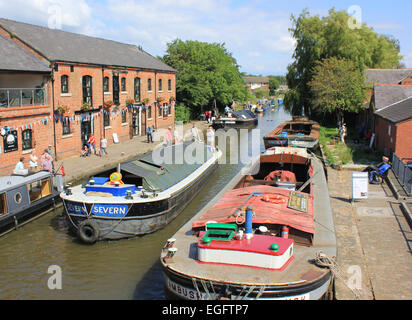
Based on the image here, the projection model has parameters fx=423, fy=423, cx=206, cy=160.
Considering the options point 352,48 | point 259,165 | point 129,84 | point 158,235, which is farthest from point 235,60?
point 158,235

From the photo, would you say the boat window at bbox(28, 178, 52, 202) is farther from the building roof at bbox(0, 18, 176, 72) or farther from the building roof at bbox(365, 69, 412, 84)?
the building roof at bbox(365, 69, 412, 84)

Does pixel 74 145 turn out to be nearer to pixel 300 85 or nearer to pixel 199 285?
pixel 199 285

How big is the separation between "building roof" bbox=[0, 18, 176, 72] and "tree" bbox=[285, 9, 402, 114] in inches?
596

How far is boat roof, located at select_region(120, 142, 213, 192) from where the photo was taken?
13.9 metres

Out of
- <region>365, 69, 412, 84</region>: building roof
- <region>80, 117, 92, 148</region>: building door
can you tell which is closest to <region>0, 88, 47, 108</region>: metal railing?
<region>80, 117, 92, 148</region>: building door

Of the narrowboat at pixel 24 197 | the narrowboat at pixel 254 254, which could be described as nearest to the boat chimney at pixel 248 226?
the narrowboat at pixel 254 254

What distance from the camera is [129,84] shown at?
32.7 m

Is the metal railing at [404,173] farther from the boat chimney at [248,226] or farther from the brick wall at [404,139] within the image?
the boat chimney at [248,226]

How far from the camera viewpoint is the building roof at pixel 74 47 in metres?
24.1

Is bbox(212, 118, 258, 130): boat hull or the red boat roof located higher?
bbox(212, 118, 258, 130): boat hull

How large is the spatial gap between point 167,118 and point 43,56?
63.2ft

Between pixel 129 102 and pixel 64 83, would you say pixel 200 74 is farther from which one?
pixel 64 83

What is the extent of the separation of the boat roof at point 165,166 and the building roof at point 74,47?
9921 mm

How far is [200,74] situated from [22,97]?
95.1 ft
